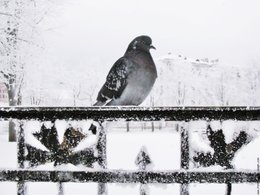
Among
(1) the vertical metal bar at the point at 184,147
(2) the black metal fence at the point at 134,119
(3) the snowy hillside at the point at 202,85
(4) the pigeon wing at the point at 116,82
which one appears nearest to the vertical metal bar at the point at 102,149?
(2) the black metal fence at the point at 134,119

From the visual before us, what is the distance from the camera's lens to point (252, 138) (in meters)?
1.93

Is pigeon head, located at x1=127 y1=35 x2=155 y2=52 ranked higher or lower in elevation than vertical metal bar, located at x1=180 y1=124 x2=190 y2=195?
higher

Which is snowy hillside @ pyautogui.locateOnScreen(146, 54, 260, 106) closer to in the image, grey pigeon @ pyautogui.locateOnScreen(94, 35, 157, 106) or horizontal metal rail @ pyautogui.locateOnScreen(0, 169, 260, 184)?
grey pigeon @ pyautogui.locateOnScreen(94, 35, 157, 106)

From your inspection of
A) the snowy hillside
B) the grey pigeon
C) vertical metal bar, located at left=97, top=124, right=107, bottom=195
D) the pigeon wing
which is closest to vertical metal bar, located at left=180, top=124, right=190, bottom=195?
vertical metal bar, located at left=97, top=124, right=107, bottom=195

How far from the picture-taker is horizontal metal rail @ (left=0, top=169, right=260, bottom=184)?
1.89 meters

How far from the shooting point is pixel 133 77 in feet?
11.6

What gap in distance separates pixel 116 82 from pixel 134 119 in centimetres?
187

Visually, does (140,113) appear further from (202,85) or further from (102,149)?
(202,85)

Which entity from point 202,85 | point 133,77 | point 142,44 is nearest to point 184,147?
point 133,77

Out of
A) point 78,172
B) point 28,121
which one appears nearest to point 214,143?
point 78,172

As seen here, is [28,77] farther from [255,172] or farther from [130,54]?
[255,172]

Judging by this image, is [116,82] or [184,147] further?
[116,82]

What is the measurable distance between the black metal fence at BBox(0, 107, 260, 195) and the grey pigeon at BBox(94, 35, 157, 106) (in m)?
1.56

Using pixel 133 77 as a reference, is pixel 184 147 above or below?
below
